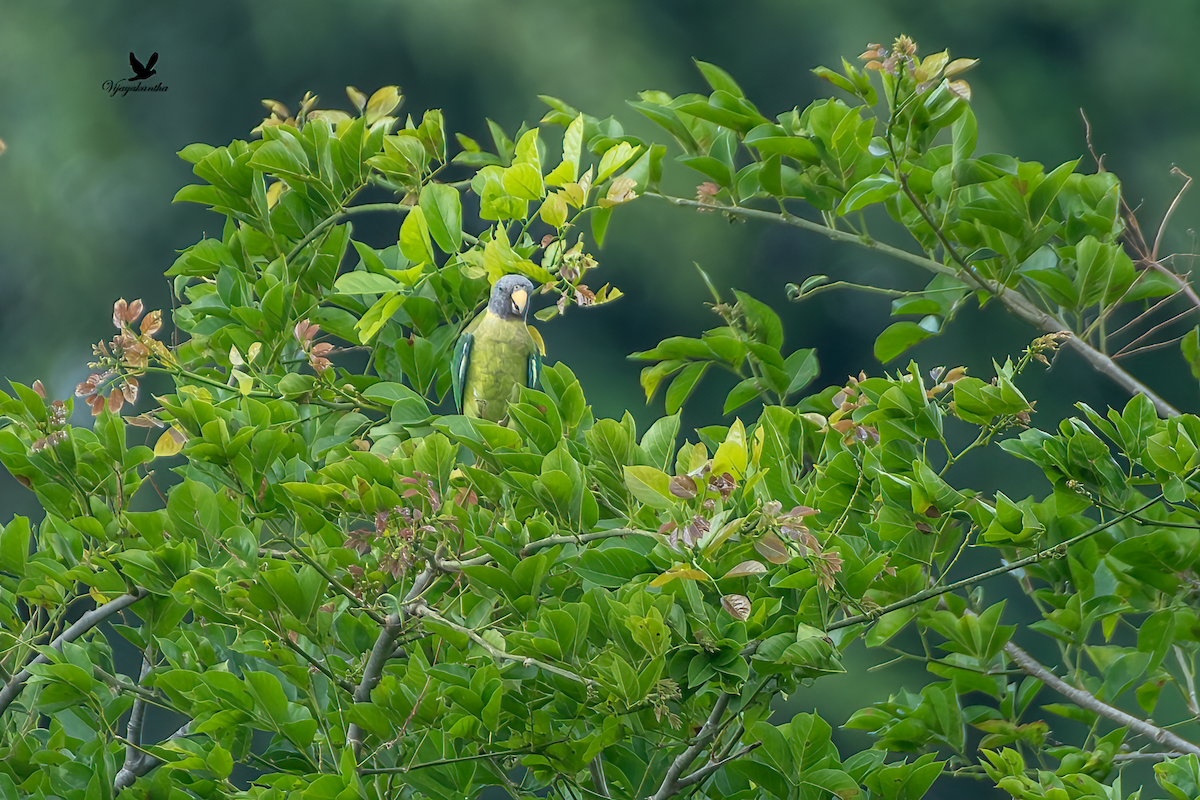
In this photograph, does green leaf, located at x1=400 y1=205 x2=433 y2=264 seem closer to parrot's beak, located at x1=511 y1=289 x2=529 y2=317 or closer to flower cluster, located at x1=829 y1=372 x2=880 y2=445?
parrot's beak, located at x1=511 y1=289 x2=529 y2=317

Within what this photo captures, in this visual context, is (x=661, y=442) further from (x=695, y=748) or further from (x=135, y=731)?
(x=135, y=731)

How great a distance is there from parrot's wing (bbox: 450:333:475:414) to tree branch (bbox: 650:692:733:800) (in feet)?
2.31

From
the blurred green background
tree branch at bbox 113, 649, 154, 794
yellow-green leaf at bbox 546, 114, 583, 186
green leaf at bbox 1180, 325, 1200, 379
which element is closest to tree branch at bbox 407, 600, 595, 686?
yellow-green leaf at bbox 546, 114, 583, 186

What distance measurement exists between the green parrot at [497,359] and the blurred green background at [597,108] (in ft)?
5.66

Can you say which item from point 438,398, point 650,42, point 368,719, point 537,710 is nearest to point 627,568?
point 537,710

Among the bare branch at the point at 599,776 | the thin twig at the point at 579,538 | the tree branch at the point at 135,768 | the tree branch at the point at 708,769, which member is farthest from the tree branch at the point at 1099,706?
the tree branch at the point at 135,768

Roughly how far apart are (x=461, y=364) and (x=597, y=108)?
7.52ft

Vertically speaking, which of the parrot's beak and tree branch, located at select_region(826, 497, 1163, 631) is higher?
the parrot's beak

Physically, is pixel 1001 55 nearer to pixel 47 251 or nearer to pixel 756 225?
pixel 756 225

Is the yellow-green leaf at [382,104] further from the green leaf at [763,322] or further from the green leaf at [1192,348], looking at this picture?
the green leaf at [1192,348]

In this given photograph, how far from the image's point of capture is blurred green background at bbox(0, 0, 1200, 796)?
3.71 metres

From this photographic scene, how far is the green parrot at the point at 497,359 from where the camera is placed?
1.70 m

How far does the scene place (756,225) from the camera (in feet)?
12.7

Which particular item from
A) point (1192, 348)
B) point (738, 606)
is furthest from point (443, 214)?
point (1192, 348)
